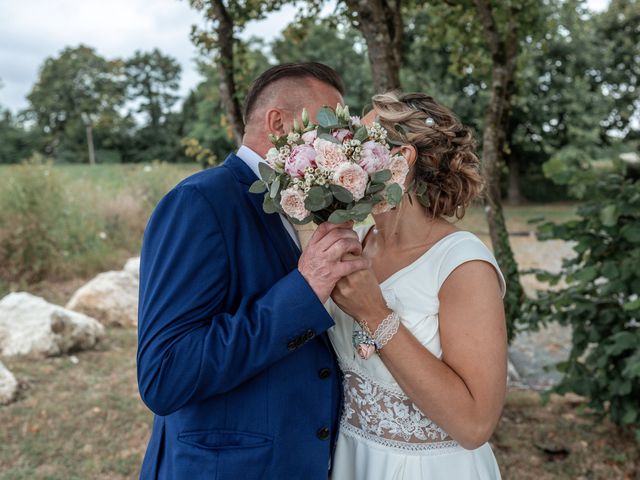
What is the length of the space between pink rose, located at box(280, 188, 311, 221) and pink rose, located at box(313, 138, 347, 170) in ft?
0.36

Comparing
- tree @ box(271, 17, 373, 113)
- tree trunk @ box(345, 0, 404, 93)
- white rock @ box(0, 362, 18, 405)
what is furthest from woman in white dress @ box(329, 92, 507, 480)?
tree @ box(271, 17, 373, 113)

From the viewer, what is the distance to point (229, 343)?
5.80ft

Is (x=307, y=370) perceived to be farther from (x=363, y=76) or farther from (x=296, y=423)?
(x=363, y=76)

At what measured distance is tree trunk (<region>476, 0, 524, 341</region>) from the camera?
5074 mm

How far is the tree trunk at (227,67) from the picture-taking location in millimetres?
4523

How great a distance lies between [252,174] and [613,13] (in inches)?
1275

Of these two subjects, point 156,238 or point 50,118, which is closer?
point 156,238

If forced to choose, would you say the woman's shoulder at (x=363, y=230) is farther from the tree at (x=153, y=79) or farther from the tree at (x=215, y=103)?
the tree at (x=153, y=79)

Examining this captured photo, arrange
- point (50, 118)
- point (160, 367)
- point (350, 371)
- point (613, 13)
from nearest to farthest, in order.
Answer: point (160, 367) < point (350, 371) < point (613, 13) < point (50, 118)

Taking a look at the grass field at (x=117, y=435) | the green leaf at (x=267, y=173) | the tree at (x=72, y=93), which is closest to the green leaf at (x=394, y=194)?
the green leaf at (x=267, y=173)

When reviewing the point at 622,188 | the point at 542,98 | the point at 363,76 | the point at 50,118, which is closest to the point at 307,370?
the point at 622,188

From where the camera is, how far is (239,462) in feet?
6.31

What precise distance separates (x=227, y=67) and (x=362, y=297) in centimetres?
313

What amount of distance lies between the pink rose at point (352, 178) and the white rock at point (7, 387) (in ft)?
18.5
